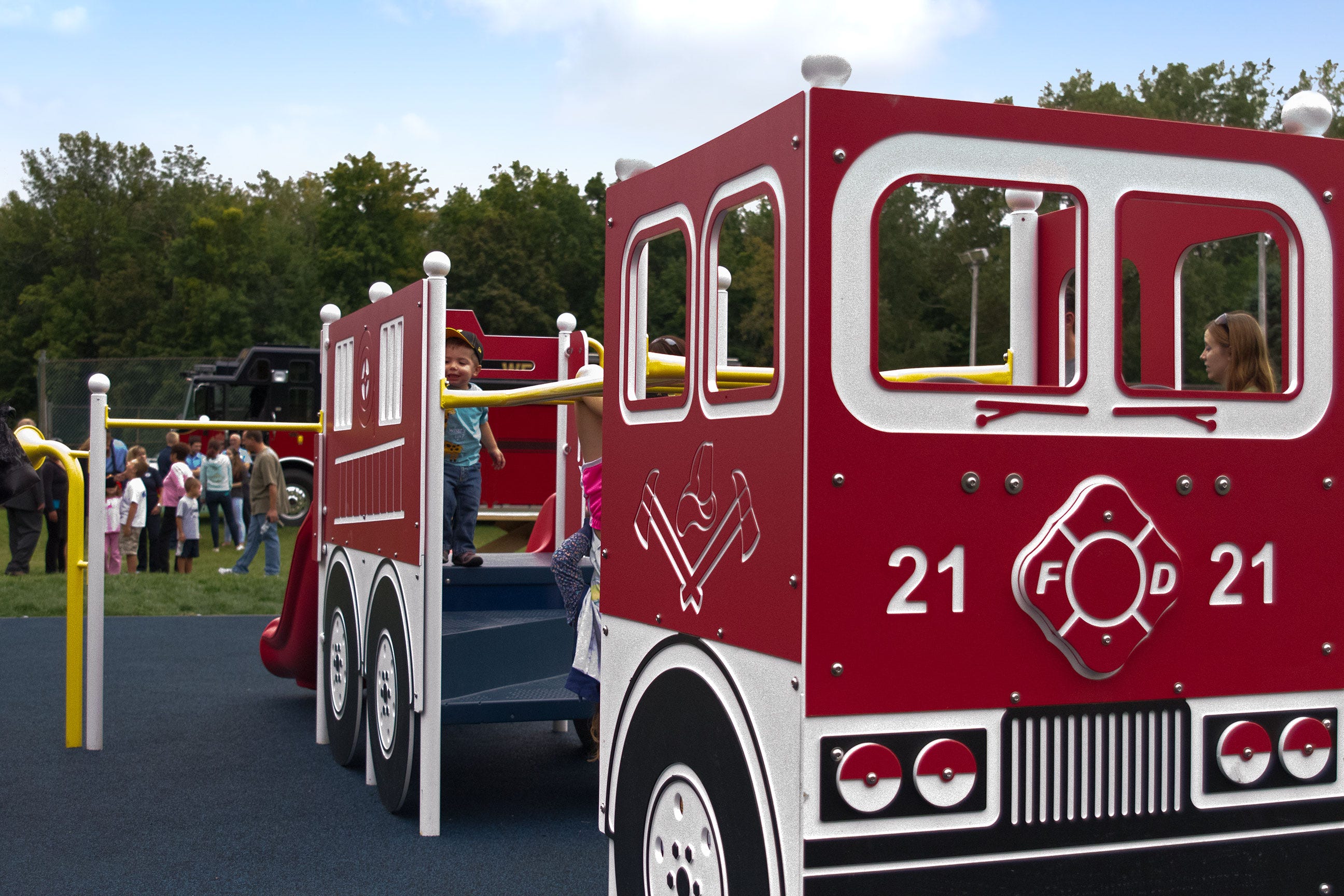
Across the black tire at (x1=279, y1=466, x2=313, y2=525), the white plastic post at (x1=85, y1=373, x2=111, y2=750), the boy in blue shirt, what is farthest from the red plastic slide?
the black tire at (x1=279, y1=466, x2=313, y2=525)

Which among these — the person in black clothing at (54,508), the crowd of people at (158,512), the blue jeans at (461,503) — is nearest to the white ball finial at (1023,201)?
the blue jeans at (461,503)

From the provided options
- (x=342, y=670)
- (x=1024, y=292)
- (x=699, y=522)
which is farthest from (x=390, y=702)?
(x=1024, y=292)

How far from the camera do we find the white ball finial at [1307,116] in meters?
2.88

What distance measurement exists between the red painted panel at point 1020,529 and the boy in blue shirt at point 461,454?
382 cm

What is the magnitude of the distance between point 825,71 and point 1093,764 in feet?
4.91

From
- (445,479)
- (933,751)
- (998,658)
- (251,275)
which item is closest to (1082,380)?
(998,658)

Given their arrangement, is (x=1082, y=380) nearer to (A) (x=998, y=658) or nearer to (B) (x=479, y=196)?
(A) (x=998, y=658)

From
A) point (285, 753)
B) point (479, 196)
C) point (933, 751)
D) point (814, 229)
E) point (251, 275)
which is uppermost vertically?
point (479, 196)

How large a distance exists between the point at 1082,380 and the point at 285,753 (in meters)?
5.33

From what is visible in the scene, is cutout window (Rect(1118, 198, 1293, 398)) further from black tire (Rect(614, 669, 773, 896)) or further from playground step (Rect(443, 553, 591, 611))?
playground step (Rect(443, 553, 591, 611))

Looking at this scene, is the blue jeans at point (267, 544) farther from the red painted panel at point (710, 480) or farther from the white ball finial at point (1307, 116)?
the white ball finial at point (1307, 116)

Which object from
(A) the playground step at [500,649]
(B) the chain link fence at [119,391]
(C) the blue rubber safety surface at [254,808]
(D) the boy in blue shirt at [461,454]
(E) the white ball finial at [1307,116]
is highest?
(B) the chain link fence at [119,391]

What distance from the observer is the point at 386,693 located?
18.3 ft

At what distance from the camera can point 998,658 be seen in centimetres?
256
